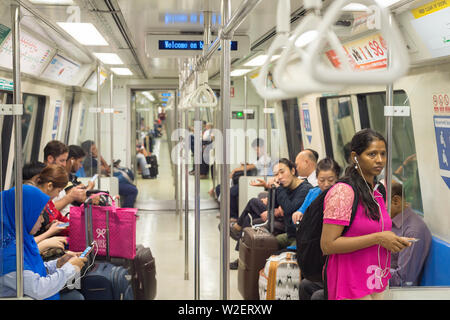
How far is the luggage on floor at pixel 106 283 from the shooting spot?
3734mm

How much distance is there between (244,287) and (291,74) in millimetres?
3864

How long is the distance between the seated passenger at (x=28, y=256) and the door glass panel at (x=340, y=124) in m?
3.88

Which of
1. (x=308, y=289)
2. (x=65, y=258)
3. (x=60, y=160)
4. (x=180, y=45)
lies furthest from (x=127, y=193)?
(x=308, y=289)

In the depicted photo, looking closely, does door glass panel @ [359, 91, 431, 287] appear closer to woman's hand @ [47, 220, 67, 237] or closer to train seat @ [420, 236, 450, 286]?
train seat @ [420, 236, 450, 286]

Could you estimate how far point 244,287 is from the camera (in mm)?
4715

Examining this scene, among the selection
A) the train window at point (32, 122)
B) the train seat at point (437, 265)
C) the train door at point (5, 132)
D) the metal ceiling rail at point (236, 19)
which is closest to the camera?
the metal ceiling rail at point (236, 19)

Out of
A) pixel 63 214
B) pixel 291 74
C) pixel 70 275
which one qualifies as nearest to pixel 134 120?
pixel 63 214

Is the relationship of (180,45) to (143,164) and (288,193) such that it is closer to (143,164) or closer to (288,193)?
(288,193)

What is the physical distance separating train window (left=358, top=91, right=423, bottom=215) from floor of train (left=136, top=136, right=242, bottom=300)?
83.1 inches

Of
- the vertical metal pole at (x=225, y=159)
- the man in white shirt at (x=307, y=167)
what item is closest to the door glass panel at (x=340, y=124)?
the man in white shirt at (x=307, y=167)

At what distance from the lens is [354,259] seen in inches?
104

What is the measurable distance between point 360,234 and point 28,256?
6.77 feet

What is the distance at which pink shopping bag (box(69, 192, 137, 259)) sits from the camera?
3979 millimetres

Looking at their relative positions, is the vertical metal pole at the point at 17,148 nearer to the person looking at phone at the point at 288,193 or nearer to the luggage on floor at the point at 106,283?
the luggage on floor at the point at 106,283
